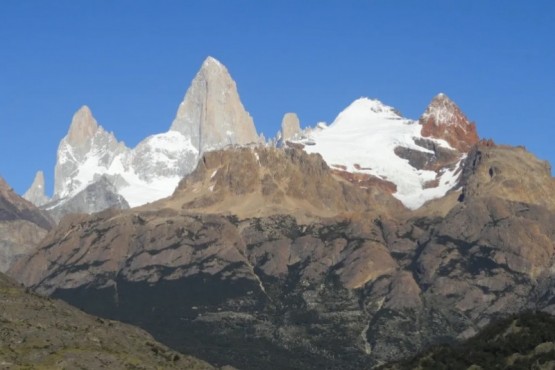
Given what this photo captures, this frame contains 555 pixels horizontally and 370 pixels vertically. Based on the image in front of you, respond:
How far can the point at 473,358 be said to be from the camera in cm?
19950

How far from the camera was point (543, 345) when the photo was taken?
646ft

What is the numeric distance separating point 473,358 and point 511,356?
550cm

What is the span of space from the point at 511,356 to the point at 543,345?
4.69 meters

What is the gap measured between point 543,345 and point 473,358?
996 cm

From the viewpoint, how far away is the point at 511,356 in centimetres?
19725
